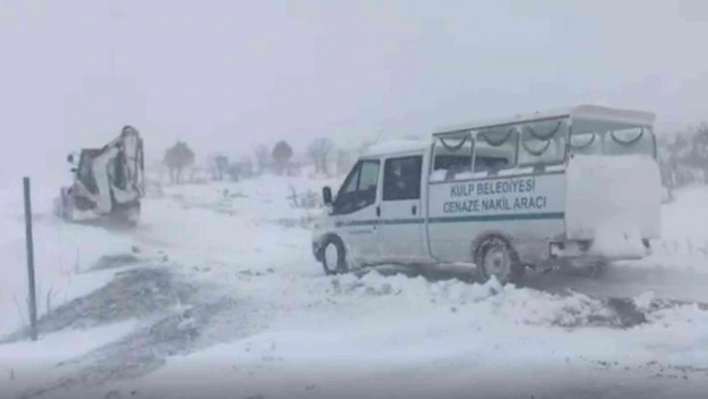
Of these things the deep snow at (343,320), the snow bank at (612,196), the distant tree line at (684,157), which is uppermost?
the distant tree line at (684,157)

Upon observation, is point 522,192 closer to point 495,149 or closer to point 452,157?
point 495,149

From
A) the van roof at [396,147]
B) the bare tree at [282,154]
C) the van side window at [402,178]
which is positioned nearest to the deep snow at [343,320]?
the bare tree at [282,154]

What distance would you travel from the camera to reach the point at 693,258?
777 centimetres

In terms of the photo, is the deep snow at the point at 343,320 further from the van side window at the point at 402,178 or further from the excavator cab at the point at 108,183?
the van side window at the point at 402,178

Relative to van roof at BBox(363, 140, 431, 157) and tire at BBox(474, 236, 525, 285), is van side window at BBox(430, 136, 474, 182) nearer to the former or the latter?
van roof at BBox(363, 140, 431, 157)

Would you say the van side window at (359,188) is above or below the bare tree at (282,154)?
below

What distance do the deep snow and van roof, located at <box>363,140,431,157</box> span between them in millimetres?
541

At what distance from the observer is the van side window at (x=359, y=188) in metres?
9.18

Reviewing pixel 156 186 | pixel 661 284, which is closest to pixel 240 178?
pixel 156 186

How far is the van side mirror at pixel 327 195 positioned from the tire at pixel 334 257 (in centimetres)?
45

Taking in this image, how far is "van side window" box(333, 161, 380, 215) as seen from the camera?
361 inches

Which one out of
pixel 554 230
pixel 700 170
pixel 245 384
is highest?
pixel 700 170

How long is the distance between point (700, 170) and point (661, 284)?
1.30 metres

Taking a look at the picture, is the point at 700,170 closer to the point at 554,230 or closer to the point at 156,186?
the point at 554,230
